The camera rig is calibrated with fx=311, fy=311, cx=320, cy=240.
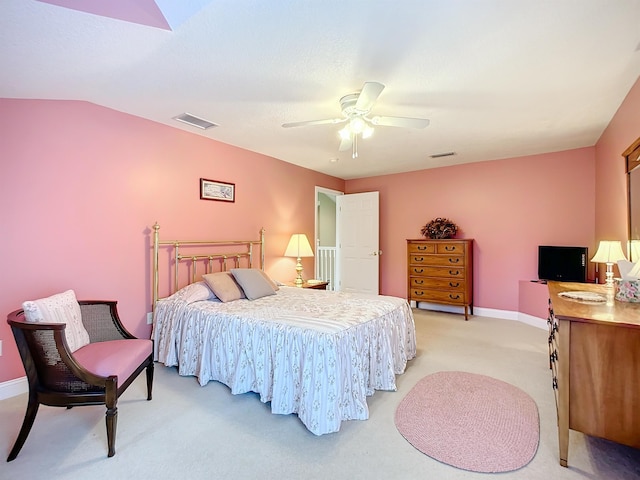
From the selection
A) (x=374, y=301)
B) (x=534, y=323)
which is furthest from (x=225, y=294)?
(x=534, y=323)

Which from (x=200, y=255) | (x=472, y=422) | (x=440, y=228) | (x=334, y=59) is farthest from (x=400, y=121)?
(x=440, y=228)

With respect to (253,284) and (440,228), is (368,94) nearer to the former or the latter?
(253,284)

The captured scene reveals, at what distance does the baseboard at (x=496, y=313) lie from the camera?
4.38m

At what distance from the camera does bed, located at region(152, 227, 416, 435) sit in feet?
6.79

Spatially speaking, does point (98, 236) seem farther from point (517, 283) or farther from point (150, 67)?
point (517, 283)

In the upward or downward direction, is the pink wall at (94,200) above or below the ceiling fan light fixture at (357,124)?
below

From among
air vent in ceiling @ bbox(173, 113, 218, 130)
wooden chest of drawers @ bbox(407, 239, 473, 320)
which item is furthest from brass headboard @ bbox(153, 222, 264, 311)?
wooden chest of drawers @ bbox(407, 239, 473, 320)

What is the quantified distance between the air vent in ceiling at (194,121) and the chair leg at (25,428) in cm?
253

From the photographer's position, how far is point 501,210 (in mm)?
4867

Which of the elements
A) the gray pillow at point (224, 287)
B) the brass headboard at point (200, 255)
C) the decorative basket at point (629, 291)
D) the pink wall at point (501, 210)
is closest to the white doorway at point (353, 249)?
the pink wall at point (501, 210)

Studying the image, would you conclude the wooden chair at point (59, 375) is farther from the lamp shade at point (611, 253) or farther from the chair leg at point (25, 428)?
the lamp shade at point (611, 253)

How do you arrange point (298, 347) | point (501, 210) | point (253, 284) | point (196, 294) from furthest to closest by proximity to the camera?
1. point (501, 210)
2. point (253, 284)
3. point (196, 294)
4. point (298, 347)

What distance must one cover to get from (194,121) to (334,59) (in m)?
1.85

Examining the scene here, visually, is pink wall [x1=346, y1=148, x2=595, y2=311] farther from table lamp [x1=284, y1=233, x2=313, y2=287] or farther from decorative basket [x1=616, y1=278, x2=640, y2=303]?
decorative basket [x1=616, y1=278, x2=640, y2=303]
